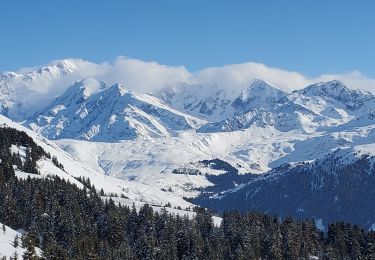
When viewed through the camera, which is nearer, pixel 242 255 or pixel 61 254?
pixel 61 254

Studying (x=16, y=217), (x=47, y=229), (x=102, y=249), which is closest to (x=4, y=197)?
(x=16, y=217)

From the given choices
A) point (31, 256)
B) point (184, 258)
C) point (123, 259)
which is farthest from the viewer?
point (184, 258)

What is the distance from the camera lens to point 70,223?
194125 mm

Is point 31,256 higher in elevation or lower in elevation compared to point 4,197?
lower

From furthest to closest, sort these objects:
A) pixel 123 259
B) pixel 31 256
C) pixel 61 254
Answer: pixel 123 259 < pixel 61 254 < pixel 31 256

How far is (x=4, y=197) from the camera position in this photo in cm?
19688

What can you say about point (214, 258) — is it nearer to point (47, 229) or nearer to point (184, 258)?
point (184, 258)

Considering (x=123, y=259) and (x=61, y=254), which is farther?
(x=123, y=259)

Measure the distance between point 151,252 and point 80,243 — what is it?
20.7m

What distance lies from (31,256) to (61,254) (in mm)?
40603

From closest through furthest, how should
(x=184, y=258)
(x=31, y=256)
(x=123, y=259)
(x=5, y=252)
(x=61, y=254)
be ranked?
(x=31, y=256)
(x=5, y=252)
(x=61, y=254)
(x=123, y=259)
(x=184, y=258)

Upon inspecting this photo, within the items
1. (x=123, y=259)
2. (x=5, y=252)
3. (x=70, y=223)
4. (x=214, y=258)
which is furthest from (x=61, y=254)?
(x=214, y=258)

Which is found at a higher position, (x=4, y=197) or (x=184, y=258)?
(x=4, y=197)

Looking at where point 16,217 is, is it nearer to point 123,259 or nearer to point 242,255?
point 123,259
